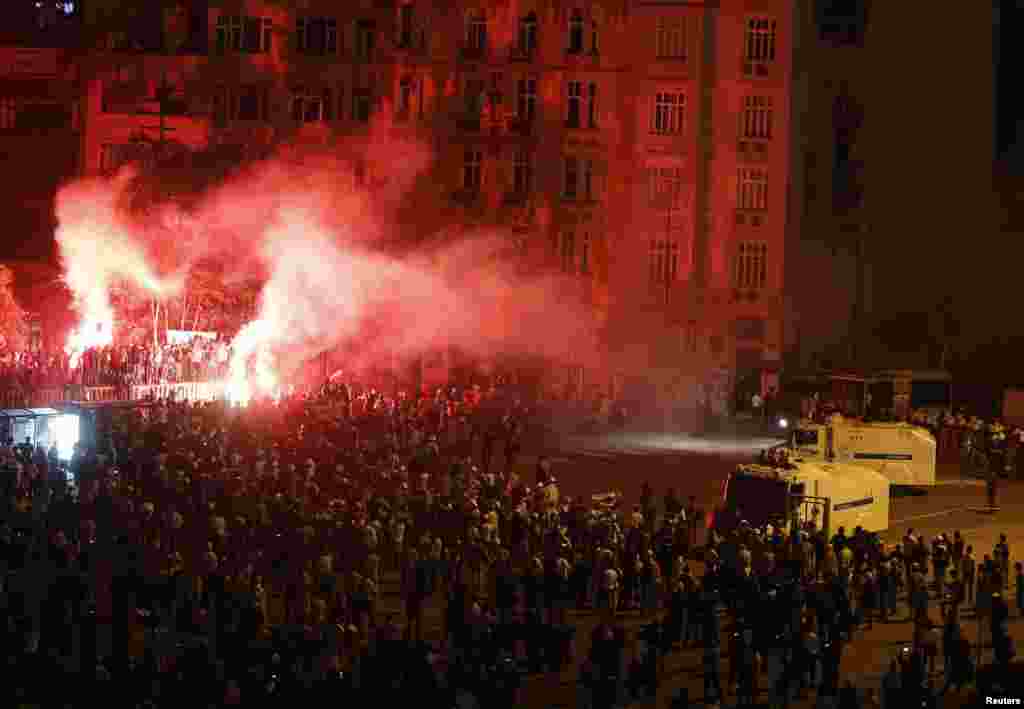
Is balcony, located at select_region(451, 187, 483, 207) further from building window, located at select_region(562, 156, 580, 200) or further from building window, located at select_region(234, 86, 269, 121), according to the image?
building window, located at select_region(234, 86, 269, 121)

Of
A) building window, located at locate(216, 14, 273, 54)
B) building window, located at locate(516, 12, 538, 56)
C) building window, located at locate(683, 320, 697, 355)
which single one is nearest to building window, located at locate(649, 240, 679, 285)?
building window, located at locate(683, 320, 697, 355)

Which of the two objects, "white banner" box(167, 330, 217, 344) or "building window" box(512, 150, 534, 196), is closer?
"white banner" box(167, 330, 217, 344)

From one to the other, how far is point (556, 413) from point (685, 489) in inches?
375

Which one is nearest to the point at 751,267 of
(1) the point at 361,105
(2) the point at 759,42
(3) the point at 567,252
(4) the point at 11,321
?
(3) the point at 567,252

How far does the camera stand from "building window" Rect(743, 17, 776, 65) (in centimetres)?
4575

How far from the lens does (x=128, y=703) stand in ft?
44.5

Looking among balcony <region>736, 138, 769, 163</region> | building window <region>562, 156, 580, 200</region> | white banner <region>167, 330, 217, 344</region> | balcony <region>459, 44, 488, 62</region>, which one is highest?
balcony <region>459, 44, 488, 62</region>

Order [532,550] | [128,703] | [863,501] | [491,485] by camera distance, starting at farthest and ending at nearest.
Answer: [863,501] < [491,485] < [532,550] < [128,703]

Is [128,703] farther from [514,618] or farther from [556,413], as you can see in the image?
[556,413]

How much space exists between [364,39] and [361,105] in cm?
229

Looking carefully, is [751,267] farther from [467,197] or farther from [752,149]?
[467,197]

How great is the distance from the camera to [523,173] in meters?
47.2

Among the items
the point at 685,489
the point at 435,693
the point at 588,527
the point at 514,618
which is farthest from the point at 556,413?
the point at 435,693

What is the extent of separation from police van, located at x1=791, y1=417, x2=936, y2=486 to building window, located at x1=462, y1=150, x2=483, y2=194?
1922 cm
